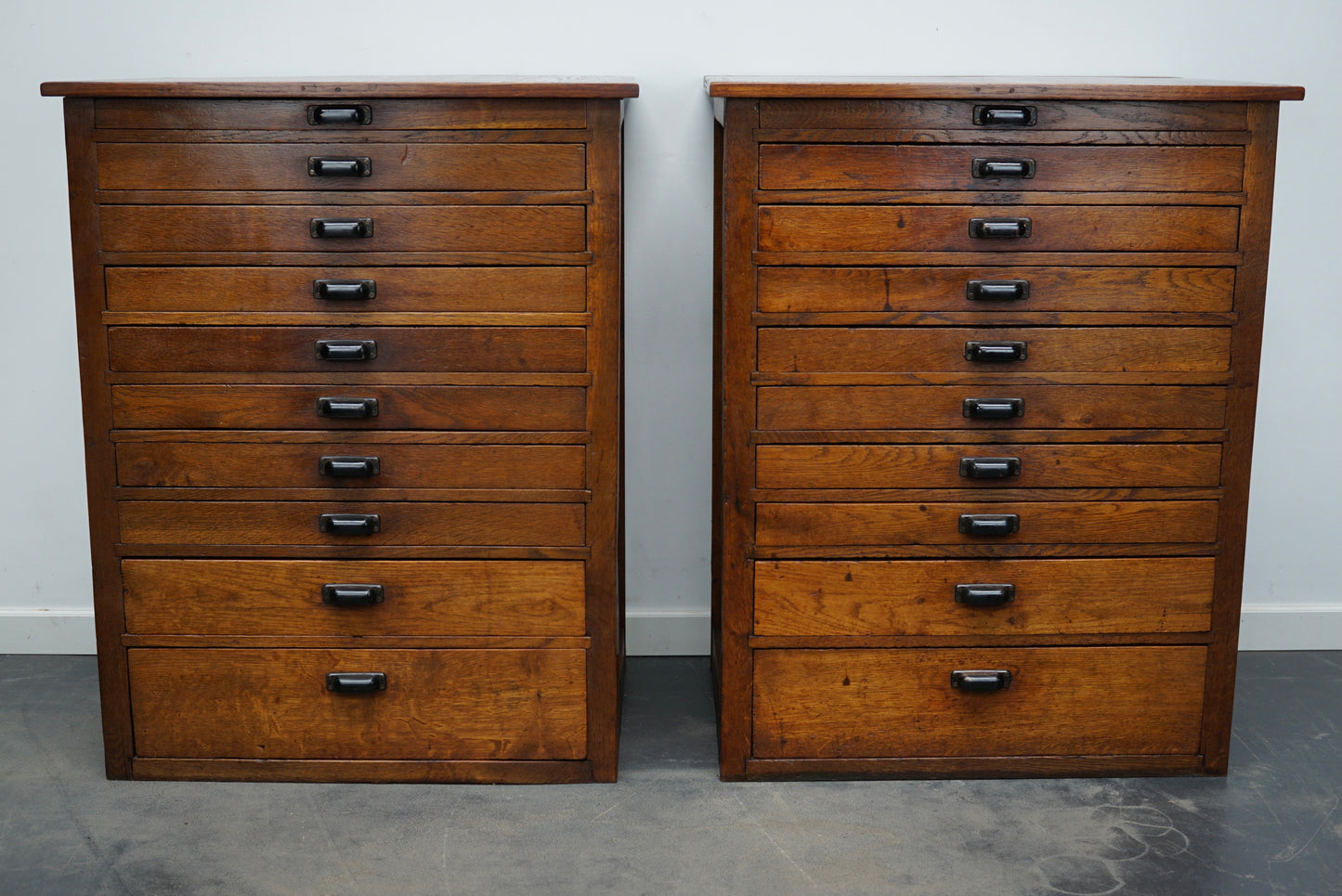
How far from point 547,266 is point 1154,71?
5.27ft

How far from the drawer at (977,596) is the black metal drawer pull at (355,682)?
74cm

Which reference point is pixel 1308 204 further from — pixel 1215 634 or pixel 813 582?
pixel 813 582

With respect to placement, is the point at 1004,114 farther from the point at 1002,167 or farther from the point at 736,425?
the point at 736,425

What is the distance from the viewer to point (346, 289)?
2.29 meters

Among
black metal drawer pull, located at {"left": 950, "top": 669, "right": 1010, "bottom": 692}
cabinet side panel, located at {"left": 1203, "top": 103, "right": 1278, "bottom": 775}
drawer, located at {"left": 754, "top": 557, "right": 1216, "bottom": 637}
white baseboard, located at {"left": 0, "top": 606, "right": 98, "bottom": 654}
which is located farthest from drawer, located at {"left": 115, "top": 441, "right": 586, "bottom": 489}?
cabinet side panel, located at {"left": 1203, "top": 103, "right": 1278, "bottom": 775}

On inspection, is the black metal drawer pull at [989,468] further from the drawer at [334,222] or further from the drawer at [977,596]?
the drawer at [334,222]

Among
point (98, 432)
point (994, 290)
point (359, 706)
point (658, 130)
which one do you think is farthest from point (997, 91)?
point (98, 432)

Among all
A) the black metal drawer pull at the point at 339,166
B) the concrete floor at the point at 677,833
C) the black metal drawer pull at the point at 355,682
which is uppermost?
the black metal drawer pull at the point at 339,166

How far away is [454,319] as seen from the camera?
232 cm

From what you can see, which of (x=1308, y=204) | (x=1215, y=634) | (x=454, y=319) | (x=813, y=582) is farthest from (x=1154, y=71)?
(x=454, y=319)

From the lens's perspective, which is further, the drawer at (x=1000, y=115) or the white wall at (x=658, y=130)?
the white wall at (x=658, y=130)

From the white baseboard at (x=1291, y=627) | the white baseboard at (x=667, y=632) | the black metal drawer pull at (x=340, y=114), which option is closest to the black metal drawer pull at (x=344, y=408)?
the black metal drawer pull at (x=340, y=114)

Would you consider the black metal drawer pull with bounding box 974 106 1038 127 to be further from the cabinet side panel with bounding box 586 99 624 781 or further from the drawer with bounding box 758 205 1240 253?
the cabinet side panel with bounding box 586 99 624 781

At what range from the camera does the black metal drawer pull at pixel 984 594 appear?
2400 millimetres
